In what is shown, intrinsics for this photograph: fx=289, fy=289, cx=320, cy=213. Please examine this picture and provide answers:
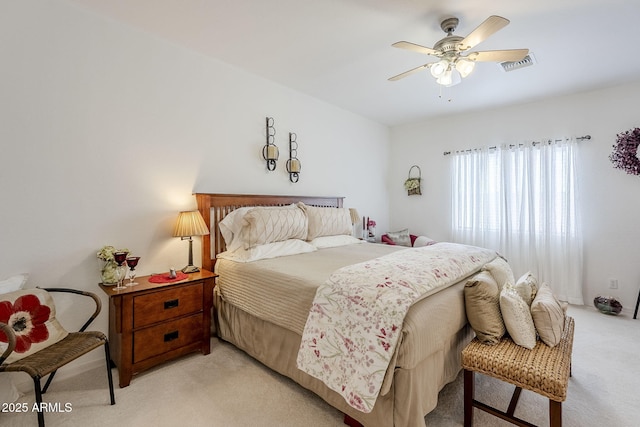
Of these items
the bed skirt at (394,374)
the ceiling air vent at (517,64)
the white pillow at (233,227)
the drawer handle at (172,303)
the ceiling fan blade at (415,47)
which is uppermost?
the ceiling air vent at (517,64)

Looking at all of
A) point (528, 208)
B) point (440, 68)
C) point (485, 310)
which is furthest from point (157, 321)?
point (528, 208)

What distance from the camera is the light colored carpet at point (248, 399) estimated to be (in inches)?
65.5

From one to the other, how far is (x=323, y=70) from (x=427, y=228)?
3.07 metres

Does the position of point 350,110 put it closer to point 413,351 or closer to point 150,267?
point 150,267

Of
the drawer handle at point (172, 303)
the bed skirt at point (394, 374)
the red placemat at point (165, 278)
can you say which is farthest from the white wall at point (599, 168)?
the drawer handle at point (172, 303)

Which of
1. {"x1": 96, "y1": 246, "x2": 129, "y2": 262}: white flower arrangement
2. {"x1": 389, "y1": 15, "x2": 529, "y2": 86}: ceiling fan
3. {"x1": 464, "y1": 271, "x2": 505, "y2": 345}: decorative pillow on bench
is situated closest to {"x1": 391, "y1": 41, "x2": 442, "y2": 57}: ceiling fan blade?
{"x1": 389, "y1": 15, "x2": 529, "y2": 86}: ceiling fan

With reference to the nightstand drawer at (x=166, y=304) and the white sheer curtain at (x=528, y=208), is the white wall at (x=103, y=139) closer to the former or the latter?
the nightstand drawer at (x=166, y=304)

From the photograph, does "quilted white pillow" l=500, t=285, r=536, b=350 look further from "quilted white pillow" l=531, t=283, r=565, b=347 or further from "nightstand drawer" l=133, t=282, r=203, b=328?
"nightstand drawer" l=133, t=282, r=203, b=328

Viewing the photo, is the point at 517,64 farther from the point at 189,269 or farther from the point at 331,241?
the point at 189,269

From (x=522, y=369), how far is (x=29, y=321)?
2731 millimetres

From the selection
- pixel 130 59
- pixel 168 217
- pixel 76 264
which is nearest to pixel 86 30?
pixel 130 59

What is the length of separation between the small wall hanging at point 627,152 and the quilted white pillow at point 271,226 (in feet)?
12.1

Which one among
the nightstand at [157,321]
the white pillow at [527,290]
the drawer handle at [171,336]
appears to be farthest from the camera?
the drawer handle at [171,336]

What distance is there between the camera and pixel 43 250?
6.49 feet
